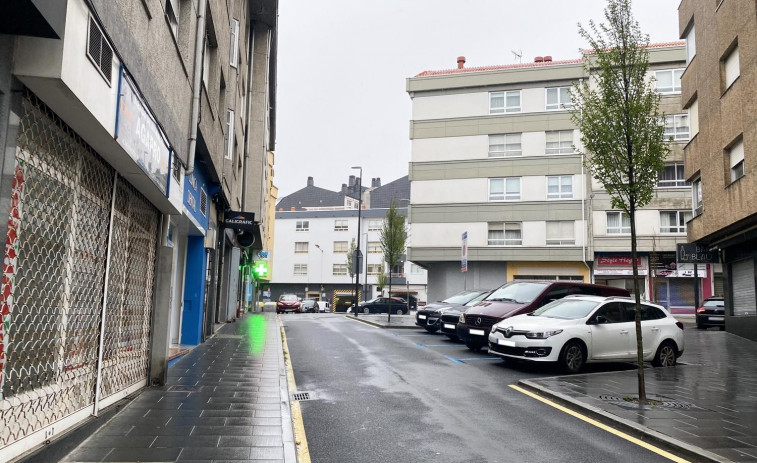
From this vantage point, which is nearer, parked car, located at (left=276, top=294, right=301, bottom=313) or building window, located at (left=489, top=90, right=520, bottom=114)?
building window, located at (left=489, top=90, right=520, bottom=114)

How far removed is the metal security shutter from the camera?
1910 cm

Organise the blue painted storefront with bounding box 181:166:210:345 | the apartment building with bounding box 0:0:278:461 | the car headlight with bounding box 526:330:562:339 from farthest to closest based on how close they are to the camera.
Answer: the blue painted storefront with bounding box 181:166:210:345 < the car headlight with bounding box 526:330:562:339 < the apartment building with bounding box 0:0:278:461

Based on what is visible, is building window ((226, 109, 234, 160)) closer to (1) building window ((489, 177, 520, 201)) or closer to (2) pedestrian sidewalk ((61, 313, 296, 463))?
(2) pedestrian sidewalk ((61, 313, 296, 463))

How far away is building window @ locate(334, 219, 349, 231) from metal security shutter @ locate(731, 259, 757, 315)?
178 ft

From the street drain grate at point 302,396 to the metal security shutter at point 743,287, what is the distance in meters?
16.4

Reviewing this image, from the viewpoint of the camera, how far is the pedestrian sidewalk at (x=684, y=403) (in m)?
6.16

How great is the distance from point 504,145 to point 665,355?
26.2m

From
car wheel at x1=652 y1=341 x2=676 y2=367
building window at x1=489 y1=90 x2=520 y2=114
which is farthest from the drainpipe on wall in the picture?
building window at x1=489 y1=90 x2=520 y2=114

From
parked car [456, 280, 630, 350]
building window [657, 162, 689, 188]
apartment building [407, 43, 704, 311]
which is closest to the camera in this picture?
parked car [456, 280, 630, 350]

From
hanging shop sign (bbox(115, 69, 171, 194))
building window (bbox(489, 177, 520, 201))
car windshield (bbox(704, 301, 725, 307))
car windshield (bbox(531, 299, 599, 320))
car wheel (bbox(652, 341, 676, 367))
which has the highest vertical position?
building window (bbox(489, 177, 520, 201))

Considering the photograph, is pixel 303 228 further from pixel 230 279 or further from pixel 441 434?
pixel 441 434

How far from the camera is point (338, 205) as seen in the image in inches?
3511

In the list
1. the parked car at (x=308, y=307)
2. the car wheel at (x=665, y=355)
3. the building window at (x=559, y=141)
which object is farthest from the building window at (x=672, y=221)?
the parked car at (x=308, y=307)

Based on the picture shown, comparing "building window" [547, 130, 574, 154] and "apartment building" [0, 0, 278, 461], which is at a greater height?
"building window" [547, 130, 574, 154]
